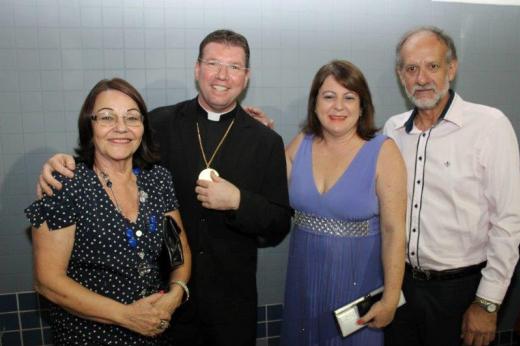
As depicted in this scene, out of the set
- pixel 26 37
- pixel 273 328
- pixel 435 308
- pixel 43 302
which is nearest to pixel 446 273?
pixel 435 308

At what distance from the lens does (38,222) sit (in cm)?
158

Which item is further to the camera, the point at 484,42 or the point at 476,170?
the point at 484,42

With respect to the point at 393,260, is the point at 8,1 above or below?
above

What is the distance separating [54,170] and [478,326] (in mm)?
2028

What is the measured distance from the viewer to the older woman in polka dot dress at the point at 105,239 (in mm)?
1609

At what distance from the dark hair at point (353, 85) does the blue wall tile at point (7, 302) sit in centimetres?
207

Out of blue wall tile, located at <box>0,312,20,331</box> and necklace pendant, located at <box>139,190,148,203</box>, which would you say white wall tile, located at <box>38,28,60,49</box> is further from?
blue wall tile, located at <box>0,312,20,331</box>

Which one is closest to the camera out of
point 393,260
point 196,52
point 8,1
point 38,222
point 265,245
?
point 38,222

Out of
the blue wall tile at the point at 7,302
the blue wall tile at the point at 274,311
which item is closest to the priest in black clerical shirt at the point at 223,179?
the blue wall tile at the point at 274,311

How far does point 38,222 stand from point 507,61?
296 cm

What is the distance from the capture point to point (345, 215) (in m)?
2.08

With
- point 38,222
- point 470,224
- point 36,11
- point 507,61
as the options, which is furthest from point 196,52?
point 507,61

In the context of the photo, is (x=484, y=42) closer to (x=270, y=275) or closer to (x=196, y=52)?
(x=196, y=52)

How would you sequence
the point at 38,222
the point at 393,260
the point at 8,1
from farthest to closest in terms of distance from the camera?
the point at 8,1
the point at 393,260
the point at 38,222
